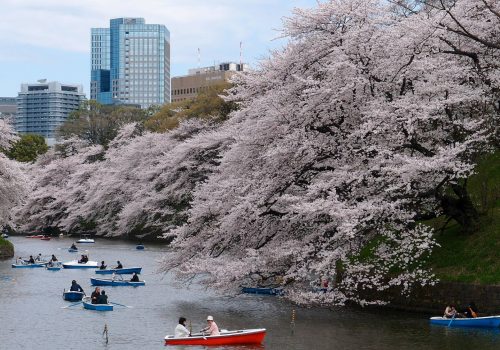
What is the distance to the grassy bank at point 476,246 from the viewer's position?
35.1 meters

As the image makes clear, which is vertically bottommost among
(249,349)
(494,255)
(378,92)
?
(249,349)

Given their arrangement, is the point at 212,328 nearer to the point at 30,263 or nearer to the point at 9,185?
the point at 30,263

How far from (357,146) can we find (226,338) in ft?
33.7

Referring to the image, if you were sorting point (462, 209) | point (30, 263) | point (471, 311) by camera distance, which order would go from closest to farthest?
point (471, 311) → point (462, 209) → point (30, 263)

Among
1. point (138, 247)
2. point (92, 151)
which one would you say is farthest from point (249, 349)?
point (92, 151)

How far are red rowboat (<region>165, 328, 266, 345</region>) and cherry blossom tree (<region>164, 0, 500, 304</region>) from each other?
440 cm

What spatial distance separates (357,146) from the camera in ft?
120

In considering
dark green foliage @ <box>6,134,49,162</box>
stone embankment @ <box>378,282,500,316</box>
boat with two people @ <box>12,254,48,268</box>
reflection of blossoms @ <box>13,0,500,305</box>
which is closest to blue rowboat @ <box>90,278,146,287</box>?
reflection of blossoms @ <box>13,0,500,305</box>

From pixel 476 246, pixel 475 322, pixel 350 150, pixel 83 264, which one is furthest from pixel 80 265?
pixel 475 322

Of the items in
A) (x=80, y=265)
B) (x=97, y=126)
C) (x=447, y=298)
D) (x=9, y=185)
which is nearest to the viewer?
(x=447, y=298)

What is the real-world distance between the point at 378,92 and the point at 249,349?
12750mm

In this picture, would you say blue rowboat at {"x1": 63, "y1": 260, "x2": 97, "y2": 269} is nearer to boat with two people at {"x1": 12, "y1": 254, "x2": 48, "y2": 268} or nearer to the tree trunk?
boat with two people at {"x1": 12, "y1": 254, "x2": 48, "y2": 268}

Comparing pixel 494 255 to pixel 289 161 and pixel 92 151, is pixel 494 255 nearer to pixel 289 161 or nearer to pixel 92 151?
pixel 289 161

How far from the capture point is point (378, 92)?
3725cm
